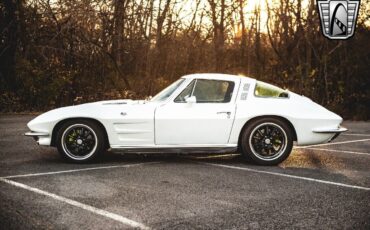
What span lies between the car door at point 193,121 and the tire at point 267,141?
32 cm

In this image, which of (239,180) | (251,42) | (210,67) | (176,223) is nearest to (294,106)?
(239,180)

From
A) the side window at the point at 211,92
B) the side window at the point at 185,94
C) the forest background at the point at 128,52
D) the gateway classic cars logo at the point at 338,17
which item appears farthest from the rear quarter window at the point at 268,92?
the forest background at the point at 128,52

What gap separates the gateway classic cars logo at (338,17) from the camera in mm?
14533

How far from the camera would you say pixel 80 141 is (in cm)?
A: 688

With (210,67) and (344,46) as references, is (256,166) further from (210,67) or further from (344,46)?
(210,67)

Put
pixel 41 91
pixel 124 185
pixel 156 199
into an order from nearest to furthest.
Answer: pixel 156 199
pixel 124 185
pixel 41 91

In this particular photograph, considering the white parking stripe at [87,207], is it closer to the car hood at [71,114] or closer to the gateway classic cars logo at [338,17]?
the car hood at [71,114]

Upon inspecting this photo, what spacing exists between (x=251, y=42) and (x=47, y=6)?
511 inches

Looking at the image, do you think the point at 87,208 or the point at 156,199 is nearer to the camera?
the point at 87,208

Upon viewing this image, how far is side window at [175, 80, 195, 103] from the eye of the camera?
22.9 ft

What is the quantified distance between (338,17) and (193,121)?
10544mm

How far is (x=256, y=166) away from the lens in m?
6.99

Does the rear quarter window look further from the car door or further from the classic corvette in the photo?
the car door

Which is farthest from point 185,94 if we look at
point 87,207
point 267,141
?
point 87,207
